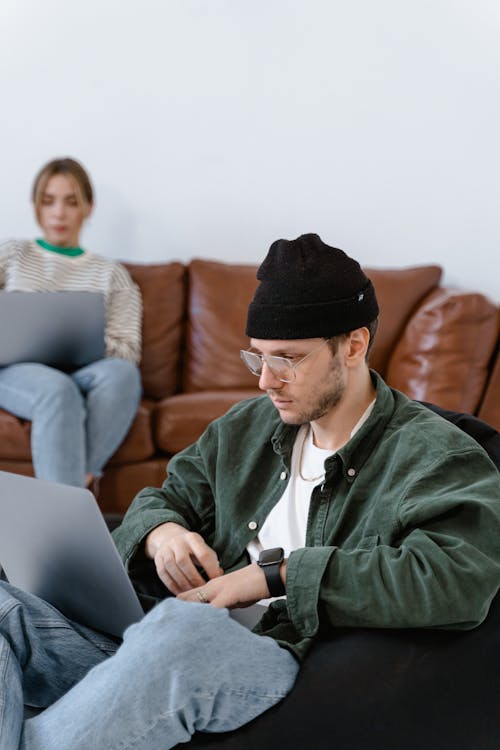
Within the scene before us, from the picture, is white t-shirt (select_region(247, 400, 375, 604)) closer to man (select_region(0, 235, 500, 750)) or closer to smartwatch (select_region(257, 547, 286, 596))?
man (select_region(0, 235, 500, 750))

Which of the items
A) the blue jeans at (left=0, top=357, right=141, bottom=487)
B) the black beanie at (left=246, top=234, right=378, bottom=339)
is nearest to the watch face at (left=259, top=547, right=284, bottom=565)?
the black beanie at (left=246, top=234, right=378, bottom=339)

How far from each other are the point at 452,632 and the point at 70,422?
199 cm

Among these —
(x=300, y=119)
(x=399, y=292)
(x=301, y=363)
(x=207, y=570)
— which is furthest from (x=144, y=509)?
(x=300, y=119)

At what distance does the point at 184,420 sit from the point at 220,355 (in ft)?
1.61

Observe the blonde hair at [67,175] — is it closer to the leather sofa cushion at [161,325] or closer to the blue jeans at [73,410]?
the leather sofa cushion at [161,325]

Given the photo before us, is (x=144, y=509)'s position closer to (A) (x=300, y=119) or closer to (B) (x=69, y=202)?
(B) (x=69, y=202)

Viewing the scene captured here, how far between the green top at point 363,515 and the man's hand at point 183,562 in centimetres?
9

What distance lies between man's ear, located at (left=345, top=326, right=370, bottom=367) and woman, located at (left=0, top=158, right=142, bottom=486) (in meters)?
1.70

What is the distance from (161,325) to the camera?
3777 millimetres

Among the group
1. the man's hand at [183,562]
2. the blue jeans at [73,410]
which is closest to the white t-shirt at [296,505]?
the man's hand at [183,562]

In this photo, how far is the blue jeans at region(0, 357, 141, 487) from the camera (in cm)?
310

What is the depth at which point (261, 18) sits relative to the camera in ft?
12.5

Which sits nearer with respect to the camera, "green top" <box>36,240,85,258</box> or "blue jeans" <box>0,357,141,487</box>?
"blue jeans" <box>0,357,141,487</box>

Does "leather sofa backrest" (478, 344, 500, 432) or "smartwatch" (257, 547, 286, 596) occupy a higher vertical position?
"smartwatch" (257, 547, 286, 596)
